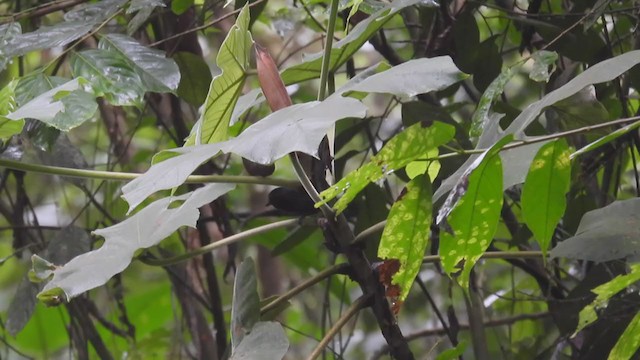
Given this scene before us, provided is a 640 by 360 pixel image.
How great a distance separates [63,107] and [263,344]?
25 cm

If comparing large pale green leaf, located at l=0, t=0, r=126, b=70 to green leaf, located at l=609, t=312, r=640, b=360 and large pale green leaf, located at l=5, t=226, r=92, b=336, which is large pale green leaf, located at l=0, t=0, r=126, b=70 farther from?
green leaf, located at l=609, t=312, r=640, b=360

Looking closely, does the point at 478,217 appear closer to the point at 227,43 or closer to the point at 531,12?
the point at 227,43

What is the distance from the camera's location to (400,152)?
644 mm

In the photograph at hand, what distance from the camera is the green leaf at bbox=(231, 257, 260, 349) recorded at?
0.82 metres

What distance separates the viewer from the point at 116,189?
170 centimetres

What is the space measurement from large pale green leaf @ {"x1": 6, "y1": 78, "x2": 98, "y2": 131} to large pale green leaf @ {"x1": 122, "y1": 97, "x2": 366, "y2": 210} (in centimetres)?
13

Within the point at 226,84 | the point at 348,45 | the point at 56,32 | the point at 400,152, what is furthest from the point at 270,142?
the point at 56,32

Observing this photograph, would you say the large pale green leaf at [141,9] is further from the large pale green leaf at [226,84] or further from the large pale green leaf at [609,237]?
the large pale green leaf at [609,237]

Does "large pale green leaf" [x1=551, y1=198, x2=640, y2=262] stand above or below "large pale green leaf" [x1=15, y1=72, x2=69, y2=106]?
below

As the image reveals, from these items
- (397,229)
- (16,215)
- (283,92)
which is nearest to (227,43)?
(283,92)

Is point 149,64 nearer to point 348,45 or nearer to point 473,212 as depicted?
point 348,45

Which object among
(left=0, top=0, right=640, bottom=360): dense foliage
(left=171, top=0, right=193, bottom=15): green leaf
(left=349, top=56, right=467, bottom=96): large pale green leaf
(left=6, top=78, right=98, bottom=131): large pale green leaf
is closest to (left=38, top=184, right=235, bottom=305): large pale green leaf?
(left=0, top=0, right=640, bottom=360): dense foliage

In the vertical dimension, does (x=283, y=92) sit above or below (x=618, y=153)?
above

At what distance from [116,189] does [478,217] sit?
3.72 feet
